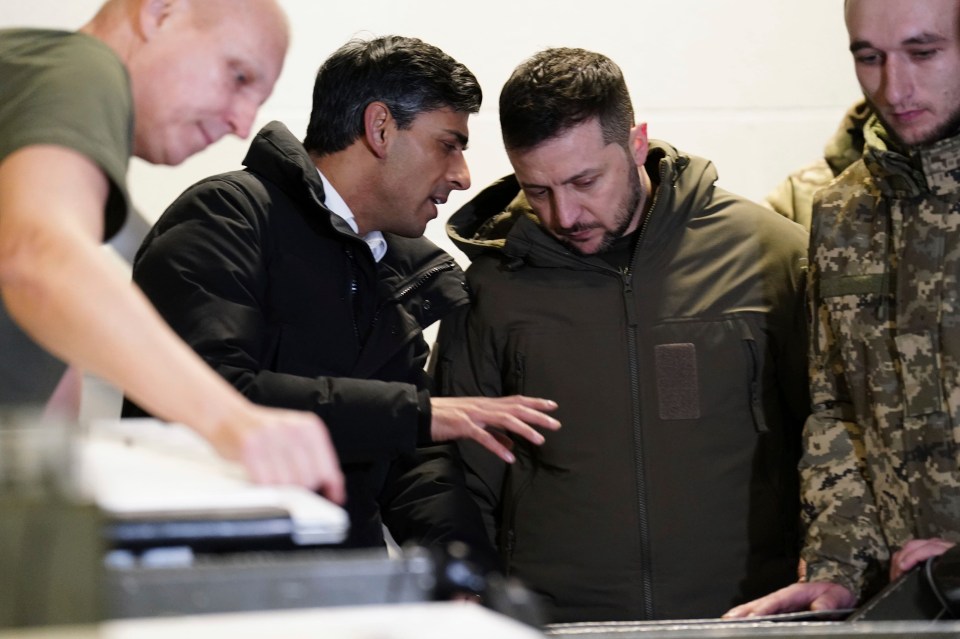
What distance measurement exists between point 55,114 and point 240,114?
16.1 inches

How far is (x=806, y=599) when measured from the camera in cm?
182

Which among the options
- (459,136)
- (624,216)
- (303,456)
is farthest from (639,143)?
(303,456)

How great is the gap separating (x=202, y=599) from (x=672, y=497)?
147 cm

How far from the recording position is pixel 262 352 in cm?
205

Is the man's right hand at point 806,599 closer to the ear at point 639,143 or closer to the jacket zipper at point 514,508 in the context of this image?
the jacket zipper at point 514,508

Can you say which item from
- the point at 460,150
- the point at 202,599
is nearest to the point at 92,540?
the point at 202,599

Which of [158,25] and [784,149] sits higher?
[158,25]

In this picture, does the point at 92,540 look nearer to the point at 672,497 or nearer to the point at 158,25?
the point at 158,25

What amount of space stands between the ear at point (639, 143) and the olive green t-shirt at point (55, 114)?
4.63ft

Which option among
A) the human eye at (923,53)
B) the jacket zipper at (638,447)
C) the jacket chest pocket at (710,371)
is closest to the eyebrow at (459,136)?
the jacket zipper at (638,447)

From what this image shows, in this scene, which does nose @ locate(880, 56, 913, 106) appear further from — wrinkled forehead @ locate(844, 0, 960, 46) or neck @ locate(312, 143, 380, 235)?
neck @ locate(312, 143, 380, 235)

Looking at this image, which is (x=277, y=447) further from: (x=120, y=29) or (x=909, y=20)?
(x=909, y=20)

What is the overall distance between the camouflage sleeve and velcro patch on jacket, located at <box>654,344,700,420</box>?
9.1 inches

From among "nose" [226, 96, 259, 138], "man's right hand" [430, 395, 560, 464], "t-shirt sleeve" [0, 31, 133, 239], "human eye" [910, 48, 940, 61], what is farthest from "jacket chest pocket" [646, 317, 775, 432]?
"t-shirt sleeve" [0, 31, 133, 239]
